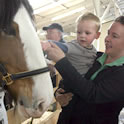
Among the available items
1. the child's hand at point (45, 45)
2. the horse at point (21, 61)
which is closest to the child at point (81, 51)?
the child's hand at point (45, 45)

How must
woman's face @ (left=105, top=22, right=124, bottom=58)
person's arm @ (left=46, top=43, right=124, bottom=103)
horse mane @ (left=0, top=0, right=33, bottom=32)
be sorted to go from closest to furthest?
1. horse mane @ (left=0, top=0, right=33, bottom=32)
2. person's arm @ (left=46, top=43, right=124, bottom=103)
3. woman's face @ (left=105, top=22, right=124, bottom=58)

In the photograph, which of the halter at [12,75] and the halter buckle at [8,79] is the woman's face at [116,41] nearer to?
the halter at [12,75]

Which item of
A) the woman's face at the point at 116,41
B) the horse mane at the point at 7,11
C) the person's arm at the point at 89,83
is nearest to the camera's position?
the horse mane at the point at 7,11

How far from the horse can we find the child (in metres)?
0.28

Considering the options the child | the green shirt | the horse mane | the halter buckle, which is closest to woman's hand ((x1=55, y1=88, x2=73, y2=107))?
the child

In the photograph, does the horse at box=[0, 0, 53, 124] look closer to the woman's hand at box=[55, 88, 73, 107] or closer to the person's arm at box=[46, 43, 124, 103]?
the person's arm at box=[46, 43, 124, 103]

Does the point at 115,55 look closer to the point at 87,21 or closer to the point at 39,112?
the point at 87,21

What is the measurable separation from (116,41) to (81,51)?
0.22 m

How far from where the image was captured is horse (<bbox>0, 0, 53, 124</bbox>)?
1.87 ft

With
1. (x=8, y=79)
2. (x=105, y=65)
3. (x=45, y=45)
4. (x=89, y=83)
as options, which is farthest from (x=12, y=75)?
(x=105, y=65)

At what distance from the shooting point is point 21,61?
0.58 meters

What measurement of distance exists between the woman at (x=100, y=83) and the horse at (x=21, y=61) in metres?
0.12

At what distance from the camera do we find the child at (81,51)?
88 cm

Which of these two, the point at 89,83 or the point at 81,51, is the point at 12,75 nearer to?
the point at 89,83
